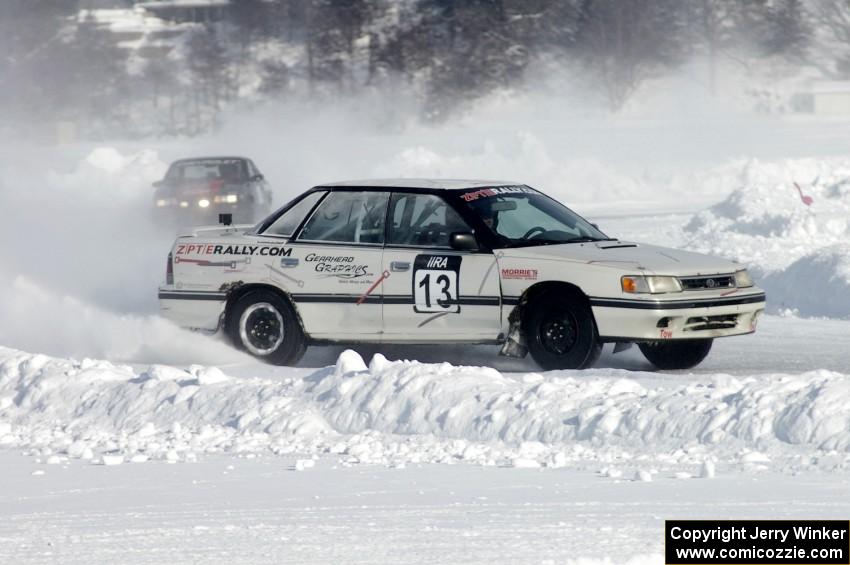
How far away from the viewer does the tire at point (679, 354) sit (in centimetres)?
1148

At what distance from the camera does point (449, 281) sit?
429 inches

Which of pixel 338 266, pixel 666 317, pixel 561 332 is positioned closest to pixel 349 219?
pixel 338 266

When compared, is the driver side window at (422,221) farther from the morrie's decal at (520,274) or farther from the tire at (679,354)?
the tire at (679,354)

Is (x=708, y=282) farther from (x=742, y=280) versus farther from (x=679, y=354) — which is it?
(x=679, y=354)

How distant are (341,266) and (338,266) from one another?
0.03m

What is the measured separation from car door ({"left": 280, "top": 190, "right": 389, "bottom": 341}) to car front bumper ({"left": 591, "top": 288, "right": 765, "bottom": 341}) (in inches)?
66.6

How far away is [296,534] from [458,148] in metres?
40.8

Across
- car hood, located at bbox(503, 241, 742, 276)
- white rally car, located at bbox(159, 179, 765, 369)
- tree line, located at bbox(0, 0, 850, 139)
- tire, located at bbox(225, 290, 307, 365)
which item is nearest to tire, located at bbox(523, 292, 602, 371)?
white rally car, located at bbox(159, 179, 765, 369)

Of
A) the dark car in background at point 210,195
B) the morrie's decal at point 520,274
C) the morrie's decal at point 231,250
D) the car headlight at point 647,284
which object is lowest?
the car headlight at point 647,284

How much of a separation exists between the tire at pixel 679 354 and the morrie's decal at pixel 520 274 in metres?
1.34

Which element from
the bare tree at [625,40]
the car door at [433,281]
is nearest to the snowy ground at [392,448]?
the car door at [433,281]

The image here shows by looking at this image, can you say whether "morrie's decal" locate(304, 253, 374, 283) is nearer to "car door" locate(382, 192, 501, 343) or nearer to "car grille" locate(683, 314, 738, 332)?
"car door" locate(382, 192, 501, 343)

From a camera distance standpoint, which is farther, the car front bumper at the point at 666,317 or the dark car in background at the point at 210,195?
the dark car in background at the point at 210,195

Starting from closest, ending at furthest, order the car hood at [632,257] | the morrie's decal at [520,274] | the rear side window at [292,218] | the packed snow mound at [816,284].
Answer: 1. the car hood at [632,257]
2. the morrie's decal at [520,274]
3. the rear side window at [292,218]
4. the packed snow mound at [816,284]
